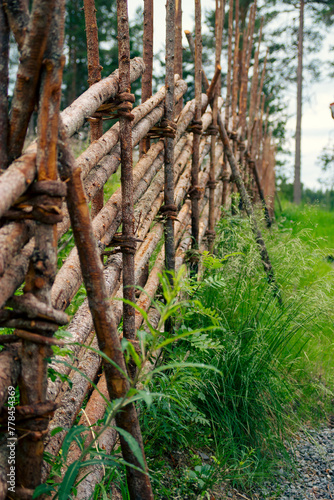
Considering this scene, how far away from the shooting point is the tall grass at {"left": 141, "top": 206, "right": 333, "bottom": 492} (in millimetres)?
1798

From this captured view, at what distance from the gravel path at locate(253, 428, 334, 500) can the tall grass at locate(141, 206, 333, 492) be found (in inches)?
2.9

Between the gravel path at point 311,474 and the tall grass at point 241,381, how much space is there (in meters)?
0.07

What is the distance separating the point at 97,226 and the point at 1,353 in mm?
697

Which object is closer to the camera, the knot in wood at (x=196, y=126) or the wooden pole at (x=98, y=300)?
the wooden pole at (x=98, y=300)

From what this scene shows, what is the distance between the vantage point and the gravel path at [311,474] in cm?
191

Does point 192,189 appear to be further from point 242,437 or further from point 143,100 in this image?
point 242,437

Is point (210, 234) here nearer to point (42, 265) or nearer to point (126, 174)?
point (126, 174)

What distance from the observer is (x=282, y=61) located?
1538 centimetres

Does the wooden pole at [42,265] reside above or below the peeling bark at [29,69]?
below

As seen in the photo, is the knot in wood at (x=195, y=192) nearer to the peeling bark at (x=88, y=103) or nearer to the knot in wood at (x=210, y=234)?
the knot in wood at (x=210, y=234)

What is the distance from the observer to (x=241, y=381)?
2.04 meters

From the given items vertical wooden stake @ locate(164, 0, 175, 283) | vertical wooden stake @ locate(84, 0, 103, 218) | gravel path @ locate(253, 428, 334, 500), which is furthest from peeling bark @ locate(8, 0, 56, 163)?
gravel path @ locate(253, 428, 334, 500)

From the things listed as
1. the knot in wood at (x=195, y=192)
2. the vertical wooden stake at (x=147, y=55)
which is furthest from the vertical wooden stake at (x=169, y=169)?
the knot in wood at (x=195, y=192)

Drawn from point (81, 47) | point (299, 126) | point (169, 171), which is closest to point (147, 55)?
point (169, 171)
